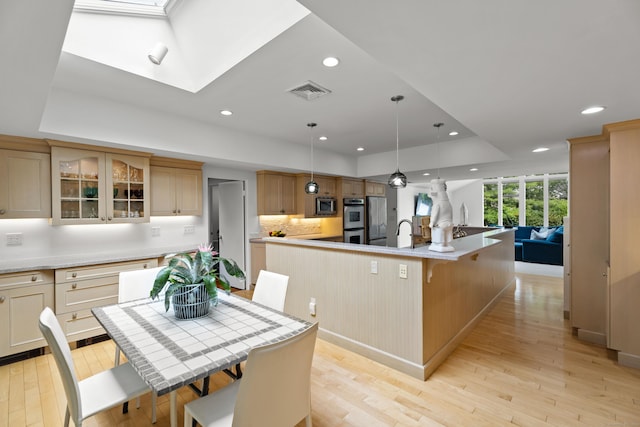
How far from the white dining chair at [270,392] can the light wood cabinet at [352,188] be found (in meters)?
4.93

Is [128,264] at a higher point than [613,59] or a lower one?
lower

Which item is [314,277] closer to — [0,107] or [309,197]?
[309,197]

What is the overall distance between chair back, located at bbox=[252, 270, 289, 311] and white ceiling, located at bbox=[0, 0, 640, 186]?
1.67m

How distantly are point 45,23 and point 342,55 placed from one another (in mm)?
1646

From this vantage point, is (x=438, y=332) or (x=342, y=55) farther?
(x=438, y=332)

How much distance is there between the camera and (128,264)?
10.9 ft

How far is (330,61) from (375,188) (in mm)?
5010

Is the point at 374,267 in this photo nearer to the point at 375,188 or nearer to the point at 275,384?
the point at 275,384

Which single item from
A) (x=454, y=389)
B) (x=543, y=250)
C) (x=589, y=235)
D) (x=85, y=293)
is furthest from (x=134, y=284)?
(x=543, y=250)

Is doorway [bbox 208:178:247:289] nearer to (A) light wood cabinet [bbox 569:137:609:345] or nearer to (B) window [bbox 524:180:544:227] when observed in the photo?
(A) light wood cabinet [bbox 569:137:609:345]

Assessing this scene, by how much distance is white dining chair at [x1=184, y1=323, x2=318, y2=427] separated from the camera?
111 centimetres

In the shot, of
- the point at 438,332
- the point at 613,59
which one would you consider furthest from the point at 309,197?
the point at 613,59

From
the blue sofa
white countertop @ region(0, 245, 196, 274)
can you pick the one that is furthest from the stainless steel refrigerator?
white countertop @ region(0, 245, 196, 274)

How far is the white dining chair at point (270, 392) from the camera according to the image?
3.65ft
